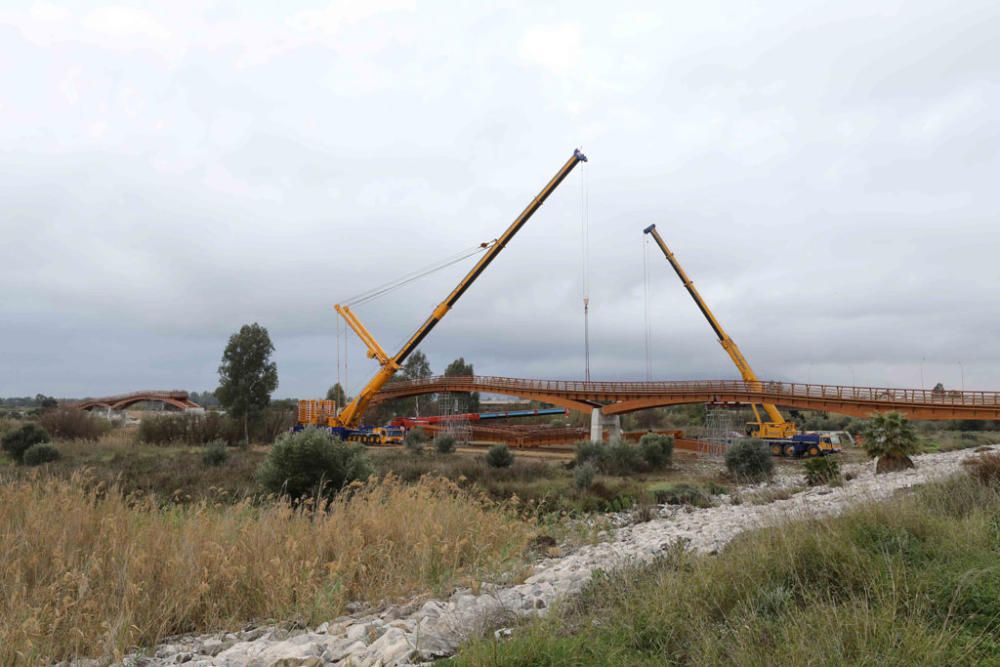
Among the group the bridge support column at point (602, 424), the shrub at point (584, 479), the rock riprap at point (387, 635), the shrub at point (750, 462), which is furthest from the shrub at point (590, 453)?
the rock riprap at point (387, 635)

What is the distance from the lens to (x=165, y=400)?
78438 mm

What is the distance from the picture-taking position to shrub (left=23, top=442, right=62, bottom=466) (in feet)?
92.5

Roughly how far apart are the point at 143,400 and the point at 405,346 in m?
54.2

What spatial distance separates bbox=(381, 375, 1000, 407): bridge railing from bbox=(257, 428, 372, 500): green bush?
107ft

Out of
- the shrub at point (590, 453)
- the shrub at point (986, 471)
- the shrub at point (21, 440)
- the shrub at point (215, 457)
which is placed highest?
the shrub at point (986, 471)

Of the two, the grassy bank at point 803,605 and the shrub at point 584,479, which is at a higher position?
the grassy bank at point 803,605

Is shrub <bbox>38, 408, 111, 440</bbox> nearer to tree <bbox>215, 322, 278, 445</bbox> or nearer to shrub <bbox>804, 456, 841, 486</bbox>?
tree <bbox>215, 322, 278, 445</bbox>

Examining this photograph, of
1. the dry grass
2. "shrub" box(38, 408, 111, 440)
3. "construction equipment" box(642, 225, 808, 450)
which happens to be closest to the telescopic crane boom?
"construction equipment" box(642, 225, 808, 450)

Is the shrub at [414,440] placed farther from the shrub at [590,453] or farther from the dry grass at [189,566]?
the dry grass at [189,566]

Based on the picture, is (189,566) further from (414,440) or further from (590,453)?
(414,440)

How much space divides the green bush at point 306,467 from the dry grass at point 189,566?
534 centimetres

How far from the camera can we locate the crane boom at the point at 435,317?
162 feet

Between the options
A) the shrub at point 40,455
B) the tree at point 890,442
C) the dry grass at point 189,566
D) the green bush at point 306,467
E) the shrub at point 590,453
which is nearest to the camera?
the dry grass at point 189,566

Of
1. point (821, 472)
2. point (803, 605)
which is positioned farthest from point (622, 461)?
point (803, 605)
